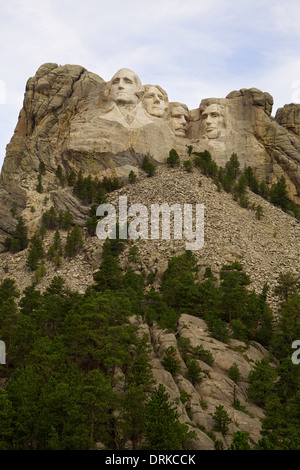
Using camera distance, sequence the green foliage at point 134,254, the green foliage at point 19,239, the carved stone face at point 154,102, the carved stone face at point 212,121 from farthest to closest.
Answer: the carved stone face at point 212,121 < the carved stone face at point 154,102 < the green foliage at point 19,239 < the green foliage at point 134,254

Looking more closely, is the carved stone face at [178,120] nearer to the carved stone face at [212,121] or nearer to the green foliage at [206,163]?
the carved stone face at [212,121]

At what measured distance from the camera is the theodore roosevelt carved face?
332ft

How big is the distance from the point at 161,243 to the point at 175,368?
29.9 metres

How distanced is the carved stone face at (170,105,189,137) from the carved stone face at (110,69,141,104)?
9.13 metres

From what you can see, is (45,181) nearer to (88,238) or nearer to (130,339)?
(88,238)

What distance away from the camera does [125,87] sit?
102 meters

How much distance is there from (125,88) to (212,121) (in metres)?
17.6

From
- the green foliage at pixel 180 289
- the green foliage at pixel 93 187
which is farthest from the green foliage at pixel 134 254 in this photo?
the green foliage at pixel 93 187

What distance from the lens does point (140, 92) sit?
104 m

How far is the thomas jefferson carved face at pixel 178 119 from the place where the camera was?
108 m

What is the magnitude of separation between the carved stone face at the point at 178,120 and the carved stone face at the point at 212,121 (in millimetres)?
4286

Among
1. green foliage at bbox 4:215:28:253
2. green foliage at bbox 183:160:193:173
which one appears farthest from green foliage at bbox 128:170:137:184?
green foliage at bbox 4:215:28:253

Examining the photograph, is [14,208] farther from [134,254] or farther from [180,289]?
[180,289]
